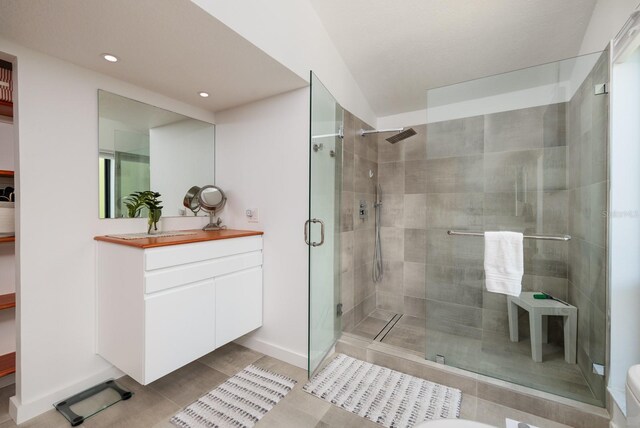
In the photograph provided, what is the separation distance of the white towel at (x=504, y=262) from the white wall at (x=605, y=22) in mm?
1194

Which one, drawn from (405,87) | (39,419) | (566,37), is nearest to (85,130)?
(39,419)

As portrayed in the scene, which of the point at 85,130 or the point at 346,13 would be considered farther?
the point at 346,13

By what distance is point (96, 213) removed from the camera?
1.86 metres

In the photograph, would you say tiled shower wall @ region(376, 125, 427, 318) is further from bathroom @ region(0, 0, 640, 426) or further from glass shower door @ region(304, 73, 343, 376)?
glass shower door @ region(304, 73, 343, 376)

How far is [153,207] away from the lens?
81.6 inches

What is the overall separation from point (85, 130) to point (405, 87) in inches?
102

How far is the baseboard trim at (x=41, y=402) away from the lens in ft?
5.02

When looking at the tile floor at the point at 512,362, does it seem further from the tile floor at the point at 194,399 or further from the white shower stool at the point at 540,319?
the tile floor at the point at 194,399

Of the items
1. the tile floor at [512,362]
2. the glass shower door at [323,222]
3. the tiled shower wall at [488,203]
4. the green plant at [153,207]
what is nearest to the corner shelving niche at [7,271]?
the green plant at [153,207]

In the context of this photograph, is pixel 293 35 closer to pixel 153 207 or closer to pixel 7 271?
pixel 153 207

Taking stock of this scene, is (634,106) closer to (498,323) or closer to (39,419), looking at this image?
(498,323)

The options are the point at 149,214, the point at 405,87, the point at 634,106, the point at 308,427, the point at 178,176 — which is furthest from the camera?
the point at 405,87

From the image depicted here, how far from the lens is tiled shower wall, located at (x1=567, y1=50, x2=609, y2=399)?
1537 mm

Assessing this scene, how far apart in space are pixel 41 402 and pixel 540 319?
3.07 meters
